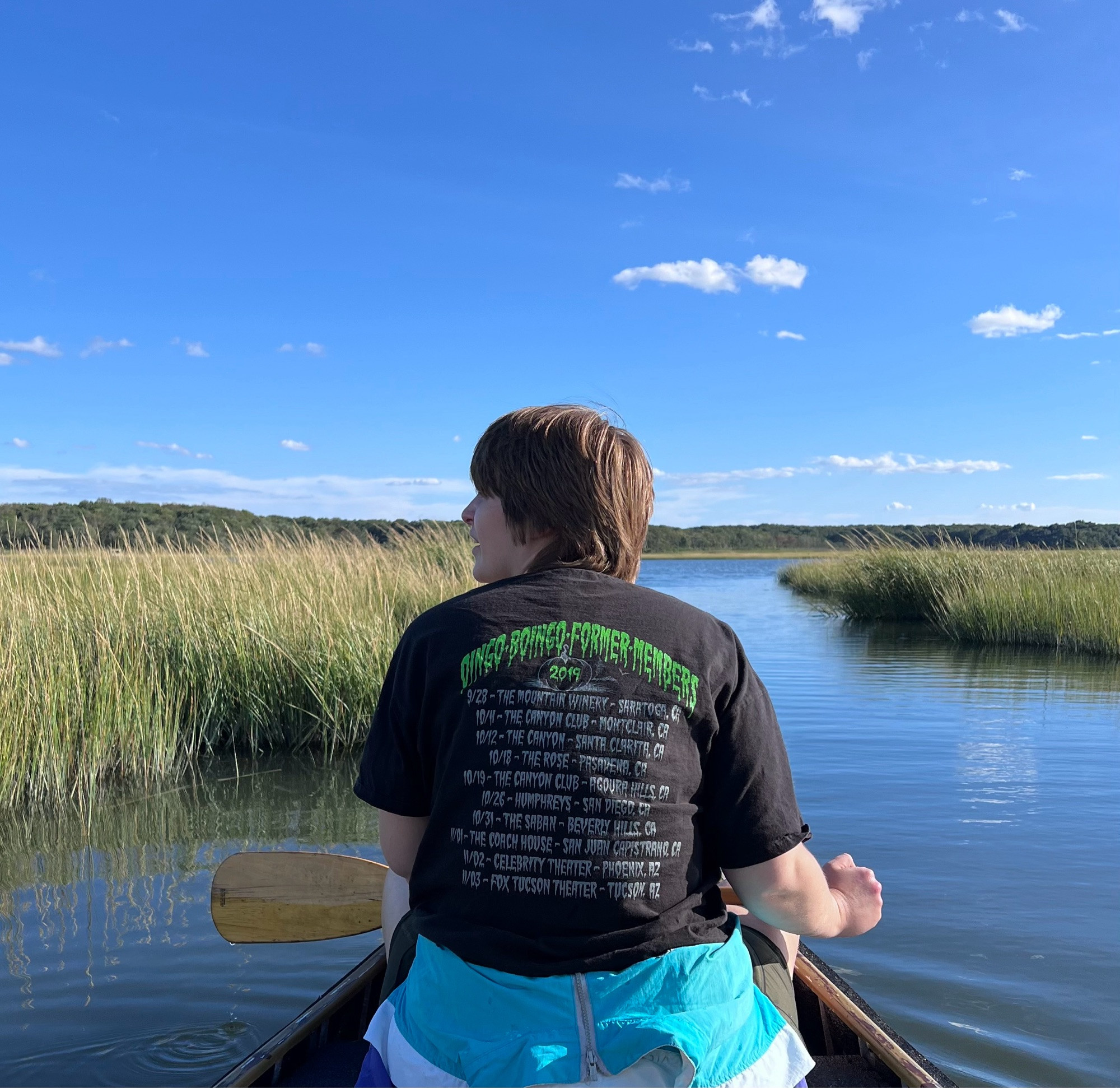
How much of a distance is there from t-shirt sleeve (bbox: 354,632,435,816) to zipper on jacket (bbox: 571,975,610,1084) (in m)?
0.40

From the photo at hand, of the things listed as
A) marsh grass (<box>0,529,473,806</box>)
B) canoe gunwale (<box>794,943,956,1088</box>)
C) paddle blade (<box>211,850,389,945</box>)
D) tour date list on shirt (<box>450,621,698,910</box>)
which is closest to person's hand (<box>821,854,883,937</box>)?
tour date list on shirt (<box>450,621,698,910</box>)

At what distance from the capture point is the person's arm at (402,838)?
65.6 inches

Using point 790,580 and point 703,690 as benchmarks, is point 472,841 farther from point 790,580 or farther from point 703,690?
point 790,580

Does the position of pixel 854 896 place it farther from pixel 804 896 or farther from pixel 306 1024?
pixel 306 1024

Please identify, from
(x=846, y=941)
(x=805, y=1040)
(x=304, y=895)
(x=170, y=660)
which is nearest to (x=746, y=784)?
(x=805, y=1040)

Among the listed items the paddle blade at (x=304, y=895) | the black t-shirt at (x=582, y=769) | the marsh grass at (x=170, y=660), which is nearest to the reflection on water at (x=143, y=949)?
the marsh grass at (x=170, y=660)

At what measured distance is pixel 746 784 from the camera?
5.03 feet

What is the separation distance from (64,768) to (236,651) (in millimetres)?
1716

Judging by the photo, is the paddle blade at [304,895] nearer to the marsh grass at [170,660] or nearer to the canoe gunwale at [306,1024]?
the canoe gunwale at [306,1024]

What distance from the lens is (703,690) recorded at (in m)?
1.49

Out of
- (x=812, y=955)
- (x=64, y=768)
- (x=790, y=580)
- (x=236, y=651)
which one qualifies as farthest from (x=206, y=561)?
(x=790, y=580)

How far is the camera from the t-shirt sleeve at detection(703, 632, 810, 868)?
1530mm

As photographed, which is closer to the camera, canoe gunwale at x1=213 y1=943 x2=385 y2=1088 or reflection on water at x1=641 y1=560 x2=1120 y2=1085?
canoe gunwale at x1=213 y1=943 x2=385 y2=1088

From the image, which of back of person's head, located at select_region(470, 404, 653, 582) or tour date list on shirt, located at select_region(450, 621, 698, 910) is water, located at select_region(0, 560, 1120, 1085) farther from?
back of person's head, located at select_region(470, 404, 653, 582)
